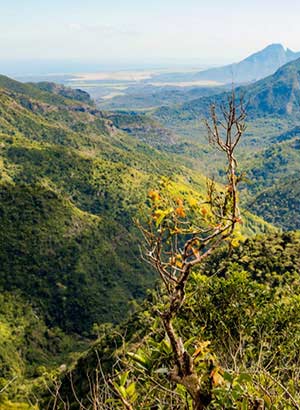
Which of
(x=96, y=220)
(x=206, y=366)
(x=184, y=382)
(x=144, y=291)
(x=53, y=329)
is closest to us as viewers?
(x=184, y=382)

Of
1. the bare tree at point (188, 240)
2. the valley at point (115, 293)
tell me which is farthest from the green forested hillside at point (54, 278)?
the bare tree at point (188, 240)

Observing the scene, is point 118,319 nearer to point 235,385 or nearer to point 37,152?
point 37,152

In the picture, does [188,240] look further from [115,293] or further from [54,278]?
[115,293]

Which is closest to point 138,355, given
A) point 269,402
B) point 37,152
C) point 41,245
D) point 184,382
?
point 184,382

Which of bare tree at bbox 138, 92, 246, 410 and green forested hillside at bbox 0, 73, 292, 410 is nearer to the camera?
bare tree at bbox 138, 92, 246, 410

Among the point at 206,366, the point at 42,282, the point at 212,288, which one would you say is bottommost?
the point at 42,282

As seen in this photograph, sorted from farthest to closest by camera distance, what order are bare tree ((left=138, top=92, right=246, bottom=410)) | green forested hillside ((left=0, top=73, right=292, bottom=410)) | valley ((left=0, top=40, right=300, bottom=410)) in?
green forested hillside ((left=0, top=73, right=292, bottom=410)) → valley ((left=0, top=40, right=300, bottom=410)) → bare tree ((left=138, top=92, right=246, bottom=410))

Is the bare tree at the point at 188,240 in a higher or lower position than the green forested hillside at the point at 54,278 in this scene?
higher

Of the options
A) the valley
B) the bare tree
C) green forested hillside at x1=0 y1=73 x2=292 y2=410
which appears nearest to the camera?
the bare tree

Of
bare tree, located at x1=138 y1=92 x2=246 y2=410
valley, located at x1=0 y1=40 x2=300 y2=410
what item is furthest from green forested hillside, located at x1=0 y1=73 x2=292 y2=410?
bare tree, located at x1=138 y1=92 x2=246 y2=410

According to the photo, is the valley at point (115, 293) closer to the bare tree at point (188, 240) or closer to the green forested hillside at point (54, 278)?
the bare tree at point (188, 240)

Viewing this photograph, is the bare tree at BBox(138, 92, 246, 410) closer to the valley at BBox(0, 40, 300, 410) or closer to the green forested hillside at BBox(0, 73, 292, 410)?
the valley at BBox(0, 40, 300, 410)

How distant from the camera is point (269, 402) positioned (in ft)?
18.1

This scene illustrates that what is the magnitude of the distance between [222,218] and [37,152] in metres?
136
